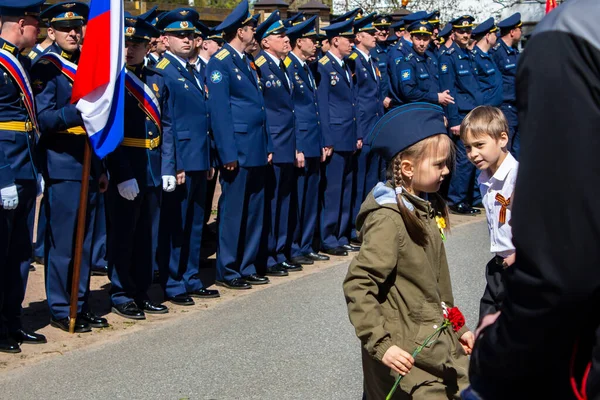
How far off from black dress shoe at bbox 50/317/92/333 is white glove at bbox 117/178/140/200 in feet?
3.09

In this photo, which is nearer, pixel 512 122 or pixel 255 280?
pixel 255 280

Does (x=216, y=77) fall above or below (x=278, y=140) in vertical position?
above

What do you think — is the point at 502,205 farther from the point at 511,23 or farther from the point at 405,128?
the point at 511,23

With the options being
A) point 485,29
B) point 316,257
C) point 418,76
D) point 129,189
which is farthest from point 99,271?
point 485,29

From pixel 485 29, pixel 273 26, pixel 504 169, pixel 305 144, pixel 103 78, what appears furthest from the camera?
pixel 485 29

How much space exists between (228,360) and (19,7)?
8.73 feet

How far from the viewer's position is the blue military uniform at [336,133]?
959 cm

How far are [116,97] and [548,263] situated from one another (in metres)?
5.18

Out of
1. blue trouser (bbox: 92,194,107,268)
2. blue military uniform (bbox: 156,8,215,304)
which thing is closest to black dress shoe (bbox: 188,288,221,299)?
blue military uniform (bbox: 156,8,215,304)

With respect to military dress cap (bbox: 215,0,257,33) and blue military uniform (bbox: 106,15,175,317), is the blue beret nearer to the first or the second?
military dress cap (bbox: 215,0,257,33)

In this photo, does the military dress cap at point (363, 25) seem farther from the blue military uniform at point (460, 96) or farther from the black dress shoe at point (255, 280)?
the black dress shoe at point (255, 280)

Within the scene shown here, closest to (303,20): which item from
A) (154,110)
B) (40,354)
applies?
(154,110)

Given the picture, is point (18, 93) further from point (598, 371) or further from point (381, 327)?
point (598, 371)

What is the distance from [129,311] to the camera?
6.97m
